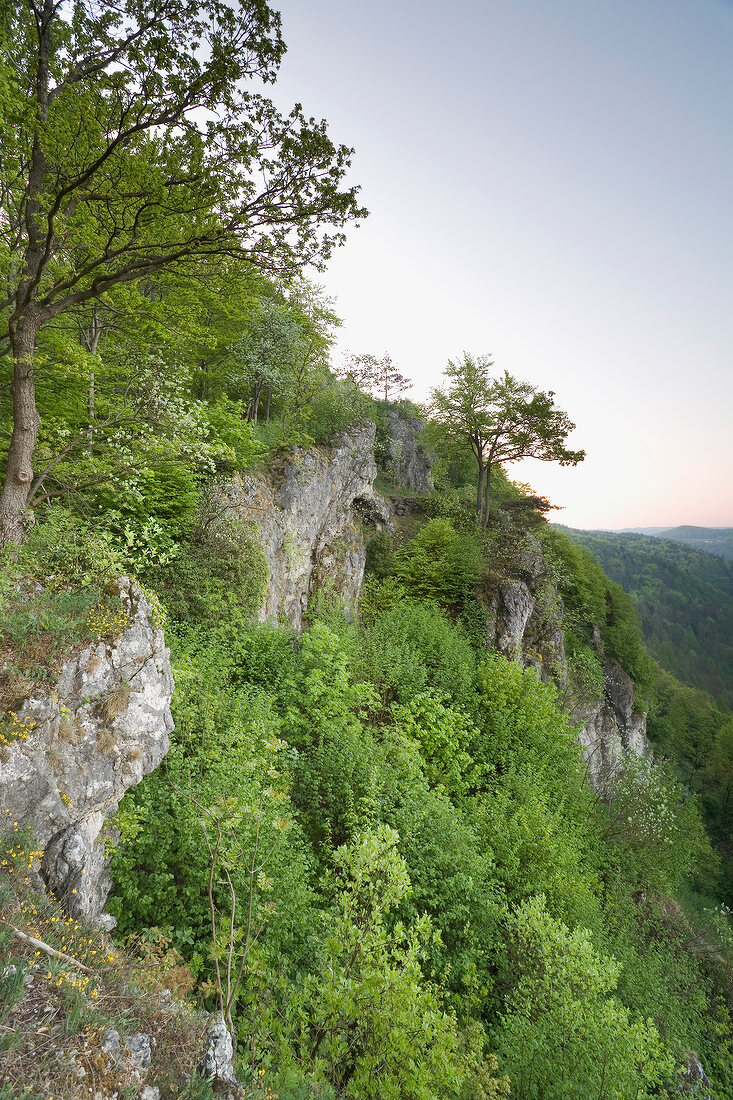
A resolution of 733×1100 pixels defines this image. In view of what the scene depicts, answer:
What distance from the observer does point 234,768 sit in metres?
6.04

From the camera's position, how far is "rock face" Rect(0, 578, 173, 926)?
4160 millimetres

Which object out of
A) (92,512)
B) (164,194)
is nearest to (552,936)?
(92,512)

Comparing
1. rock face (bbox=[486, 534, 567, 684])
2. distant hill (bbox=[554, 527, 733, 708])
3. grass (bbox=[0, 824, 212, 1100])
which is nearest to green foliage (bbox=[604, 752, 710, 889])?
rock face (bbox=[486, 534, 567, 684])

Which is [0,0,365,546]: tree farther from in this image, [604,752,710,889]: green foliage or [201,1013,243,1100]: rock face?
[604,752,710,889]: green foliage

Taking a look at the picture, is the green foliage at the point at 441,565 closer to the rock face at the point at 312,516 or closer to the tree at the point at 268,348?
the rock face at the point at 312,516

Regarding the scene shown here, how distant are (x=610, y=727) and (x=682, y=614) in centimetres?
11566

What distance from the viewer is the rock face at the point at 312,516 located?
13094mm

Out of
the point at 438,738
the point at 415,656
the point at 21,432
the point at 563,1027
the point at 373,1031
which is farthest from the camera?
the point at 415,656

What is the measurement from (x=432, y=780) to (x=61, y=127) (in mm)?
13082

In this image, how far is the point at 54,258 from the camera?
723 cm

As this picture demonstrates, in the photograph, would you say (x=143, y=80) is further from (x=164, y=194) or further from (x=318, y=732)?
(x=318, y=732)

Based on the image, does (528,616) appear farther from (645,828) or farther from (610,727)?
(610,727)

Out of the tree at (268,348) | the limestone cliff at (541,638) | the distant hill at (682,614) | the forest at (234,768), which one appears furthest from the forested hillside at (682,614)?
the forest at (234,768)

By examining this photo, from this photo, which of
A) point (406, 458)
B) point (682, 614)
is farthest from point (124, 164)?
point (682, 614)
